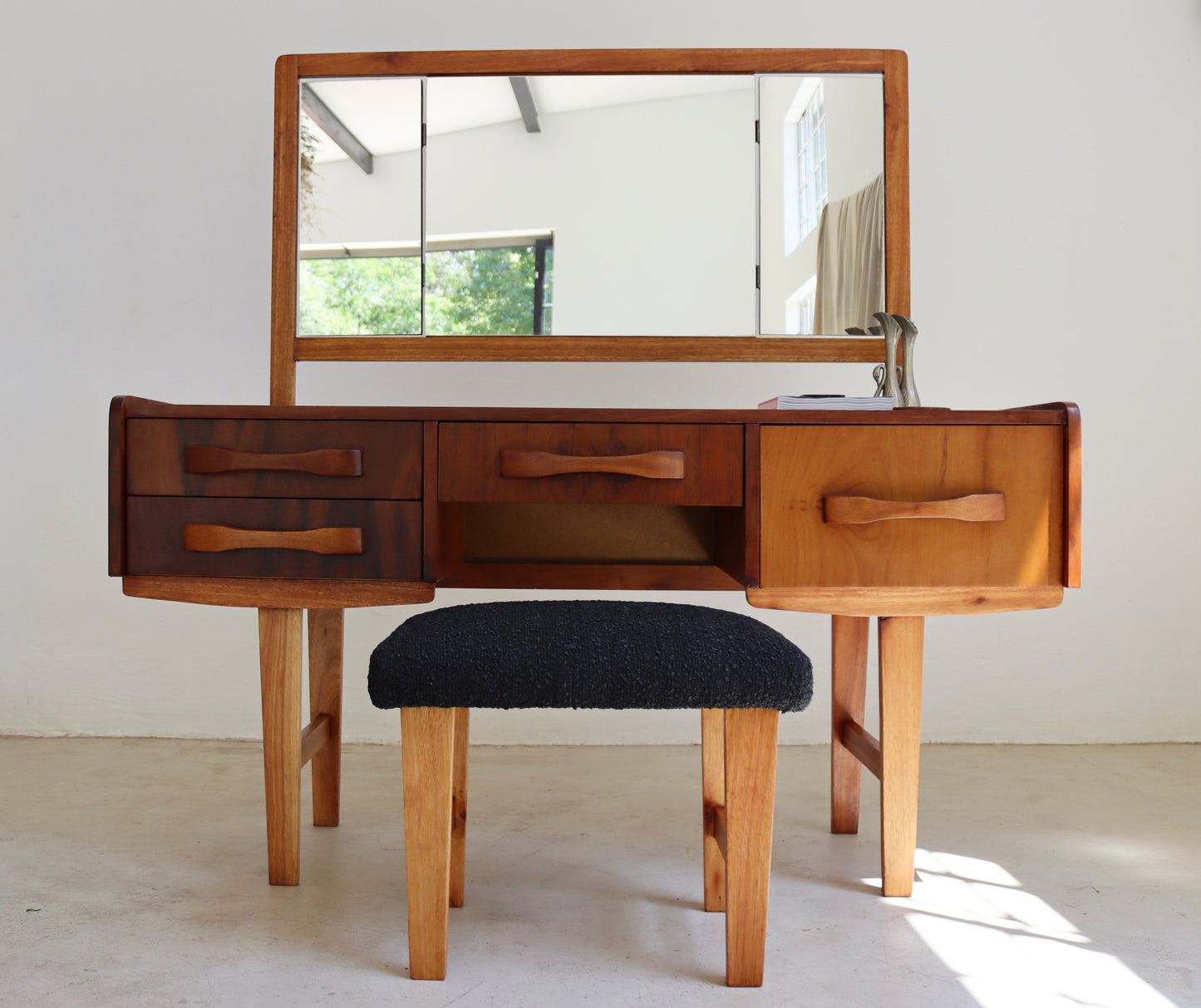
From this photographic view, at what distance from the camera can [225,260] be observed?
7.49ft

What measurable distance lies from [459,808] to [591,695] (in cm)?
39

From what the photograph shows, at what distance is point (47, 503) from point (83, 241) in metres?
0.64

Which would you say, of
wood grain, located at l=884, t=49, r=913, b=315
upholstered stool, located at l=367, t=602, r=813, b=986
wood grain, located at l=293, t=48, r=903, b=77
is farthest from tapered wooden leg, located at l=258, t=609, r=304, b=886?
wood grain, located at l=884, t=49, r=913, b=315

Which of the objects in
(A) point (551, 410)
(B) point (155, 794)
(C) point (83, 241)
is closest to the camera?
(A) point (551, 410)

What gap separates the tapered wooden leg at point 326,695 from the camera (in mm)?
1708

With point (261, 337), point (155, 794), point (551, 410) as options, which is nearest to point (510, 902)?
point (551, 410)

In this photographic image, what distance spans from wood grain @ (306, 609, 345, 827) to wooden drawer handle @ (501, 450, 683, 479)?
1.93 feet

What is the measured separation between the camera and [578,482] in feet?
4.30

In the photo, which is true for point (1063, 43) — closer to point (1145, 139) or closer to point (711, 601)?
point (1145, 139)

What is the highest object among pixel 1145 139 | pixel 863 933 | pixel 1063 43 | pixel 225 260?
pixel 1063 43

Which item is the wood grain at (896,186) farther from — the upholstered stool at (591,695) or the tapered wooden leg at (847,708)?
the upholstered stool at (591,695)

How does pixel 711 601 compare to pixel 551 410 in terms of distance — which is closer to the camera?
pixel 551 410

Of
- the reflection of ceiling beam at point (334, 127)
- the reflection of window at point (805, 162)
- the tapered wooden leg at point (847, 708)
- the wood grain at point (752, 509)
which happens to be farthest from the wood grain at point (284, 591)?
the reflection of window at point (805, 162)

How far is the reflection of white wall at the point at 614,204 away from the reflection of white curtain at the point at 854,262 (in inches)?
5.4
